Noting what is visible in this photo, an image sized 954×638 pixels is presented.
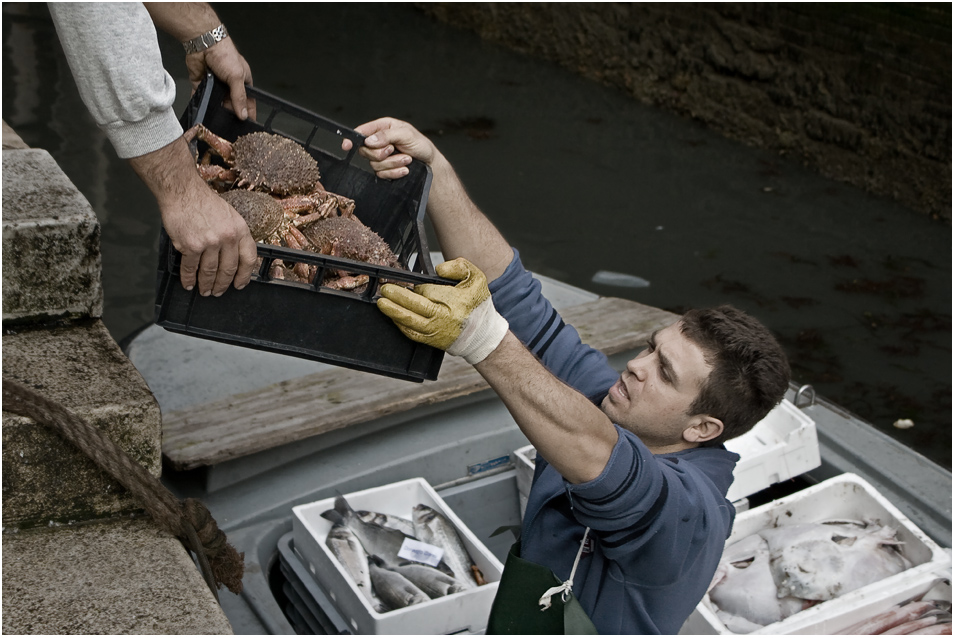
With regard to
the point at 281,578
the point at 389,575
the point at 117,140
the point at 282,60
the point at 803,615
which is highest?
the point at 117,140

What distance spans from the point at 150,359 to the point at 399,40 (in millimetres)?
9725

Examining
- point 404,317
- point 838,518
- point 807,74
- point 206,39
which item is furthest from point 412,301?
point 807,74

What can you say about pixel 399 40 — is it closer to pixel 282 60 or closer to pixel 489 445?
pixel 282 60

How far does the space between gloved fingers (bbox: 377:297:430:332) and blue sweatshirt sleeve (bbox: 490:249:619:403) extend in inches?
24.5

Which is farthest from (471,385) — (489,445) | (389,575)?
(389,575)

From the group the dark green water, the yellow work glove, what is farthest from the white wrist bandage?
the dark green water

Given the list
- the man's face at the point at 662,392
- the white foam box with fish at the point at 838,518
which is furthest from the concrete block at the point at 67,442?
the white foam box with fish at the point at 838,518

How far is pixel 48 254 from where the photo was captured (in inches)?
69.6

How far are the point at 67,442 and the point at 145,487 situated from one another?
164 millimetres

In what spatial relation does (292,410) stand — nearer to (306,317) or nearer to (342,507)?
(342,507)

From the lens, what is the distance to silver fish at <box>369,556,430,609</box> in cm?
236

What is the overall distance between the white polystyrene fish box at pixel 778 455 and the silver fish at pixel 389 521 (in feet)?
3.64

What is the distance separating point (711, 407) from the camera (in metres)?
1.94

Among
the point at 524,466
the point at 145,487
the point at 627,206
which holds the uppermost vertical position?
the point at 145,487
